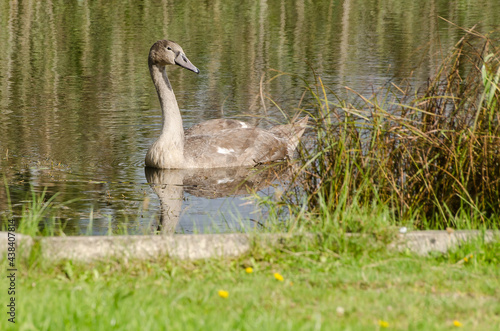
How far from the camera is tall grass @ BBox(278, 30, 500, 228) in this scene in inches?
271

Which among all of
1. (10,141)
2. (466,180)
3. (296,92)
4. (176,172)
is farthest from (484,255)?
(296,92)

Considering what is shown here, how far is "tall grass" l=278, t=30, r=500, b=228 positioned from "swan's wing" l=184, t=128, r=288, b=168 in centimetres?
402

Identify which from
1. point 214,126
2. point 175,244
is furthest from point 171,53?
point 175,244

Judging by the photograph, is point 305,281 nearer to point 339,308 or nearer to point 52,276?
point 339,308

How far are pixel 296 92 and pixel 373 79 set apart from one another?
1890 mm

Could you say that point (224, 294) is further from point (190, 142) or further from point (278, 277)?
point (190, 142)

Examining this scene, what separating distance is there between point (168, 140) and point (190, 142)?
1.44 feet

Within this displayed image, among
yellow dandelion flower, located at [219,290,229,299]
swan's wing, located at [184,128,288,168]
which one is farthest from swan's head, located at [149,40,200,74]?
yellow dandelion flower, located at [219,290,229,299]

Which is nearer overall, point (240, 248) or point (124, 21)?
point (240, 248)

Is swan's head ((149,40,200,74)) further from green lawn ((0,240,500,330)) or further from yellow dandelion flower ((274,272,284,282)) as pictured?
yellow dandelion flower ((274,272,284,282))

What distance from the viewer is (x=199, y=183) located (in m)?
10.7

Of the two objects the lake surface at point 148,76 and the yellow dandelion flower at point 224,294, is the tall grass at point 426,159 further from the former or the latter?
the yellow dandelion flower at point 224,294

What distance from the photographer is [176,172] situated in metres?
11.3

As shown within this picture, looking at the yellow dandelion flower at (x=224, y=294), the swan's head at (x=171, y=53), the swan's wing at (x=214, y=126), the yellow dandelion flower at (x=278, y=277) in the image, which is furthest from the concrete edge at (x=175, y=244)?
the swan's wing at (x=214, y=126)
